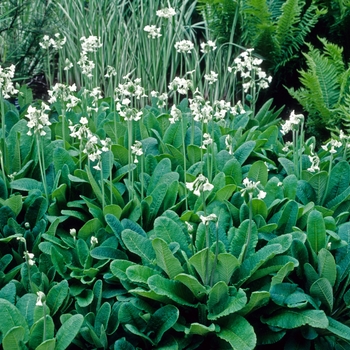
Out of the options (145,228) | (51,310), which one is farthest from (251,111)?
(51,310)

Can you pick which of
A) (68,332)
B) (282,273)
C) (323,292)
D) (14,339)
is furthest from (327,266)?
(14,339)

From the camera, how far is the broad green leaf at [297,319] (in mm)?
1934

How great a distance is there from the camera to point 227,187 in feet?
7.97

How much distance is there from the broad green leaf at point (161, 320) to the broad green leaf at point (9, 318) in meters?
0.45

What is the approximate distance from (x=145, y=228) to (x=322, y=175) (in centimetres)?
88

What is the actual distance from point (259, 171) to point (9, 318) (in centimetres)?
136

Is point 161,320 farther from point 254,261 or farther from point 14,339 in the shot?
point 14,339

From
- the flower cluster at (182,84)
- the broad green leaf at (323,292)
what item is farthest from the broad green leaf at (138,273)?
→ the flower cluster at (182,84)

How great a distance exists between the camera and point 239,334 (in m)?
1.90

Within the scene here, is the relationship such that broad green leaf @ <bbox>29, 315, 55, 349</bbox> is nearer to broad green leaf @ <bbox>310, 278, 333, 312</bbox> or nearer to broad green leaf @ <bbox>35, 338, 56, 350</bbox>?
broad green leaf @ <bbox>35, 338, 56, 350</bbox>

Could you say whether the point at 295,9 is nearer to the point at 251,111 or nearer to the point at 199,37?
the point at 251,111

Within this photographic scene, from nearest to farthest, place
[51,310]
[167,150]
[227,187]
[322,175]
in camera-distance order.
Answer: [51,310]
[227,187]
[322,175]
[167,150]

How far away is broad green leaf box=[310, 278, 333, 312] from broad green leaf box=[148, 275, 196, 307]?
18.1 inches

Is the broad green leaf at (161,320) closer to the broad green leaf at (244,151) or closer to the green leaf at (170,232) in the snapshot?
the green leaf at (170,232)
